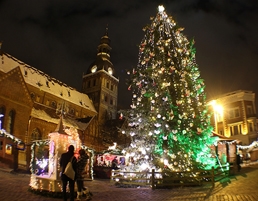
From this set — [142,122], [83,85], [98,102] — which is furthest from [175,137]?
[83,85]

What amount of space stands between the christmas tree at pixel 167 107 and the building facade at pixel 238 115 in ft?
68.1

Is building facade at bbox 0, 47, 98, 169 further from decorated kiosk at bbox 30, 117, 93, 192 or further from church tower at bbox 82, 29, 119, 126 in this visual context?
decorated kiosk at bbox 30, 117, 93, 192

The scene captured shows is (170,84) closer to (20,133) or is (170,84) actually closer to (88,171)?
(88,171)

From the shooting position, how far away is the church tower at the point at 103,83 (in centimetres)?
6375

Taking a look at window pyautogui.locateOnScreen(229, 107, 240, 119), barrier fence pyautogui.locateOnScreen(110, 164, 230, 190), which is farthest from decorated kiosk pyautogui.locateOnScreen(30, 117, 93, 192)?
window pyautogui.locateOnScreen(229, 107, 240, 119)

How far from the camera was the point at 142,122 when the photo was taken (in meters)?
15.2

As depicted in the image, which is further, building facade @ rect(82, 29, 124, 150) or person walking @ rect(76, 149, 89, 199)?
building facade @ rect(82, 29, 124, 150)

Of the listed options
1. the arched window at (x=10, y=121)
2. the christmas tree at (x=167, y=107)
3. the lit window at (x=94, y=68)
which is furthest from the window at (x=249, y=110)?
the lit window at (x=94, y=68)

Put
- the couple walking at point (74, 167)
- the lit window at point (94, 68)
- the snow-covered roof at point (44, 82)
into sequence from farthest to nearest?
the lit window at point (94, 68), the snow-covered roof at point (44, 82), the couple walking at point (74, 167)

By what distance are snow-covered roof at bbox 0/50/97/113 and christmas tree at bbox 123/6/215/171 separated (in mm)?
28663

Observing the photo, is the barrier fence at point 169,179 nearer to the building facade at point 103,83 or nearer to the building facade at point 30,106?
the building facade at point 30,106

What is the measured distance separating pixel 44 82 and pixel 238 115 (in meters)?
37.4

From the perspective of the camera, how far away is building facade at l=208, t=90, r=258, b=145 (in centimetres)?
3644

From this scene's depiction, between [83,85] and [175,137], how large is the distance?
58879 mm
